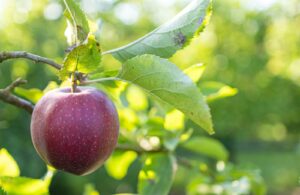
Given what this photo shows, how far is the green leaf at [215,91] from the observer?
3.52ft

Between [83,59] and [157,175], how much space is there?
406 millimetres

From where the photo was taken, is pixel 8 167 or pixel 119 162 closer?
pixel 8 167

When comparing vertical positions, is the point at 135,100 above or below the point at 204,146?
above

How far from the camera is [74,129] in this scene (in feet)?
2.12

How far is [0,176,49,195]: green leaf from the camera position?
85cm

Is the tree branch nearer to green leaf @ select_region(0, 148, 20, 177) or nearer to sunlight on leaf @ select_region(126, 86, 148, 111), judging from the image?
green leaf @ select_region(0, 148, 20, 177)

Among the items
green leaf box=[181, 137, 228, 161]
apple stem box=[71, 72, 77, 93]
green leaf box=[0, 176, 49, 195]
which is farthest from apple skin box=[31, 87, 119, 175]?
green leaf box=[181, 137, 228, 161]

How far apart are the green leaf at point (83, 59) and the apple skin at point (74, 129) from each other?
0.03 metres

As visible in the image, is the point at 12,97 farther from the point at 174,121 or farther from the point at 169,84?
the point at 174,121

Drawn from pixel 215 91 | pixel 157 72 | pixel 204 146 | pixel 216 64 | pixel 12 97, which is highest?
pixel 157 72

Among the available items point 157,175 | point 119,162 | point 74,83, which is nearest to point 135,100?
point 119,162

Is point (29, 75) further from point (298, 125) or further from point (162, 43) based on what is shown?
point (298, 125)

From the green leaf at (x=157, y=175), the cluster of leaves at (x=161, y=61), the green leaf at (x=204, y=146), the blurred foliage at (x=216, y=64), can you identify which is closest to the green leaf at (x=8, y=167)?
the green leaf at (x=157, y=175)

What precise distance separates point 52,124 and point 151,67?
0.48ft
